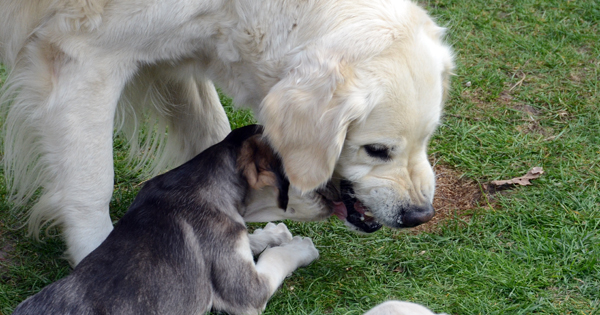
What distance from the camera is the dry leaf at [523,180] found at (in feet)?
16.0

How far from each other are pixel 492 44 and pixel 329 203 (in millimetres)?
3468

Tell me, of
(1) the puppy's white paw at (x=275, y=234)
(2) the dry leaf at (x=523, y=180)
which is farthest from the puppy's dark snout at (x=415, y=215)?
(2) the dry leaf at (x=523, y=180)

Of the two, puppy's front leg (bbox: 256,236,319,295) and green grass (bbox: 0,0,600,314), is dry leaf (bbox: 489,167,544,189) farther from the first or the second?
puppy's front leg (bbox: 256,236,319,295)

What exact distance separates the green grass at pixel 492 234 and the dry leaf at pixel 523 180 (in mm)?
55

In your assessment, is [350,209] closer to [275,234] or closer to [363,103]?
[275,234]

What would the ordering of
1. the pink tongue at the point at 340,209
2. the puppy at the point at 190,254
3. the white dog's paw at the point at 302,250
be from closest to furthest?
the puppy at the point at 190,254, the pink tongue at the point at 340,209, the white dog's paw at the point at 302,250

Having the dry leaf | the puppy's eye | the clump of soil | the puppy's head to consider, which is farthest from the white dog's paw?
the dry leaf

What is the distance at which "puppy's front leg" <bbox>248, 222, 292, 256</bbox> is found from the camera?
432 centimetres

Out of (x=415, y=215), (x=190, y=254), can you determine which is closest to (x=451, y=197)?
(x=415, y=215)

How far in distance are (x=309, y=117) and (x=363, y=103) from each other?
27cm

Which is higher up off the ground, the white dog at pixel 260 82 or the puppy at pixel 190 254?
the white dog at pixel 260 82

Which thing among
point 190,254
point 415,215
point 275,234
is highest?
point 190,254

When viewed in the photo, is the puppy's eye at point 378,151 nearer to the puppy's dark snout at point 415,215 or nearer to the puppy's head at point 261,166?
the puppy's dark snout at point 415,215

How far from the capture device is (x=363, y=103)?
3.33 m
